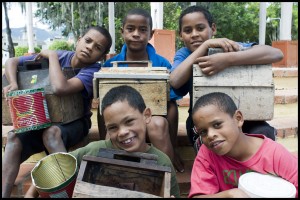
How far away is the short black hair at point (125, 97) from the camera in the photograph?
6.46ft

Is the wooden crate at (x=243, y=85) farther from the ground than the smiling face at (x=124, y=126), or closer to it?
farther from the ground

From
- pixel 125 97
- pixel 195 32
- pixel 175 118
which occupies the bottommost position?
pixel 175 118

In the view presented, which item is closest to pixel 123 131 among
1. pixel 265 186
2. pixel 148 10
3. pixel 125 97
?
pixel 125 97

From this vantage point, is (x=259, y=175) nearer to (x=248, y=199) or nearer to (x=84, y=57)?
(x=248, y=199)

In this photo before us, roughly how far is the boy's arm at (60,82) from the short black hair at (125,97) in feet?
1.45

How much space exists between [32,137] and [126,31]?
114cm

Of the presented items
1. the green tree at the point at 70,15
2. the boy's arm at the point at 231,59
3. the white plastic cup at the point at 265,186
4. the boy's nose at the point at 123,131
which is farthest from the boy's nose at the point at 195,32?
the green tree at the point at 70,15

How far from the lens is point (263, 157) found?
1.86 meters

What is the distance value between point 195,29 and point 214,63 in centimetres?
62

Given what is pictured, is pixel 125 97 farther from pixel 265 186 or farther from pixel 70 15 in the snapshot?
pixel 70 15

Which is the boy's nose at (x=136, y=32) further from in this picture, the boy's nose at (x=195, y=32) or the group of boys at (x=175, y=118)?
the boy's nose at (x=195, y=32)

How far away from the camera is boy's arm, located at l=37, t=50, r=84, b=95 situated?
2385mm

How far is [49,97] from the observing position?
95.0 inches

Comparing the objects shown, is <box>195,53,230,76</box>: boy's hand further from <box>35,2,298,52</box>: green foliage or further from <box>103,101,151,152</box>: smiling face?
<box>35,2,298,52</box>: green foliage
